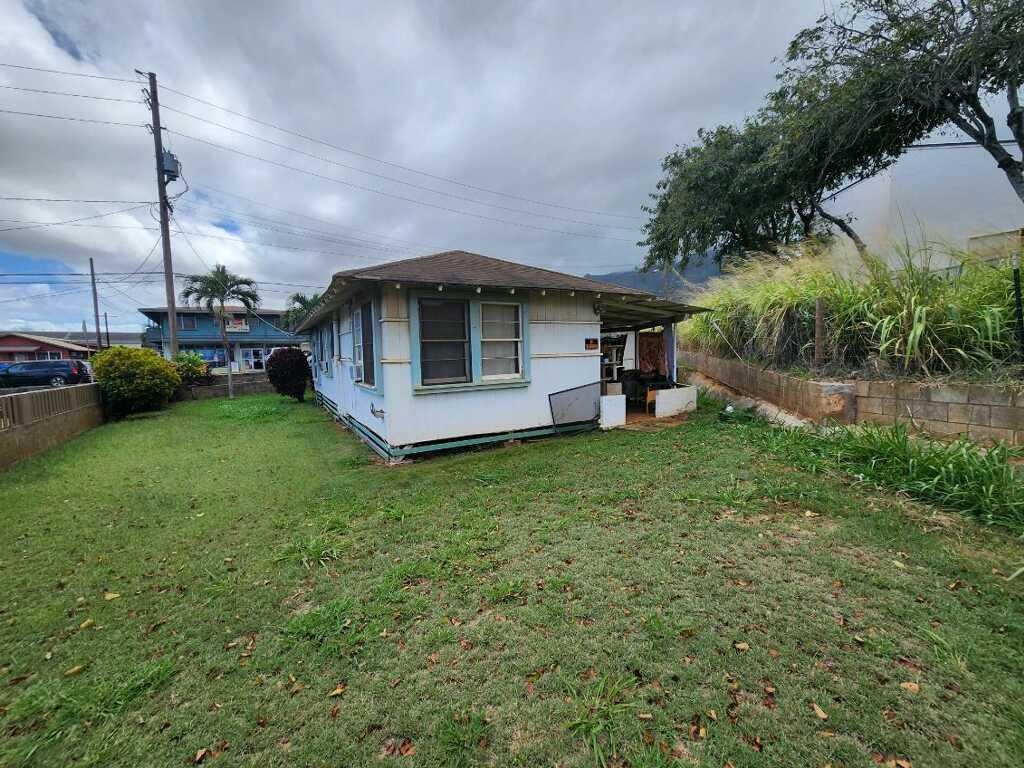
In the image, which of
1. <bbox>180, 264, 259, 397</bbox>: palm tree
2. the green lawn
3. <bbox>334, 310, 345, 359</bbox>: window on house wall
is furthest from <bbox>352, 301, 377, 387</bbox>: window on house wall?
<bbox>180, 264, 259, 397</bbox>: palm tree

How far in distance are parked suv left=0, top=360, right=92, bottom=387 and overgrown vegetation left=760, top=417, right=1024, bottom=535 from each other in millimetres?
28285

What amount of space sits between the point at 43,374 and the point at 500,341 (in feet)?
85.3

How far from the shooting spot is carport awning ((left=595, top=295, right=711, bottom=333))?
7.71 metres

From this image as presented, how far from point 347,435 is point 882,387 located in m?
8.80

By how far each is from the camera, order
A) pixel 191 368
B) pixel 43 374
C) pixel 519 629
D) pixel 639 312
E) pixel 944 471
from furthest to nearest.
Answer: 1. pixel 43 374
2. pixel 191 368
3. pixel 639 312
4. pixel 944 471
5. pixel 519 629

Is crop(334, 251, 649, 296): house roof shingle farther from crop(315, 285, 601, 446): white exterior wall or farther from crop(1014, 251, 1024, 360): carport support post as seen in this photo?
crop(1014, 251, 1024, 360): carport support post

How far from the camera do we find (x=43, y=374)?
19.9m

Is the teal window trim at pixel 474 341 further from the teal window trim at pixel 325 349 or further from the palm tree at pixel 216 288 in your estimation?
the palm tree at pixel 216 288

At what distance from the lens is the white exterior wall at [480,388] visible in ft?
19.2

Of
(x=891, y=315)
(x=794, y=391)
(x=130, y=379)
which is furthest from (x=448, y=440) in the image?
(x=130, y=379)

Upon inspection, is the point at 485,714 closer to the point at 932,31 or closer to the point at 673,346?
the point at 673,346

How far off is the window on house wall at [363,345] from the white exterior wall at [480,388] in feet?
0.95

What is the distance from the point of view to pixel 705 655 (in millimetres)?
2141

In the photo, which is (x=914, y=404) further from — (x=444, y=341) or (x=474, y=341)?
(x=444, y=341)
